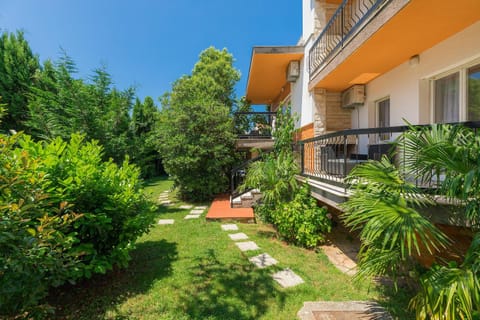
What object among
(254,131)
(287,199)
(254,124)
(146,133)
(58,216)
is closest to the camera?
(58,216)

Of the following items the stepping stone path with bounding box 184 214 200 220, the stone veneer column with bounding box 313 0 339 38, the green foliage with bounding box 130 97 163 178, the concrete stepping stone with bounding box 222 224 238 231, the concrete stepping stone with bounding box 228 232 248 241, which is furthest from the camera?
the green foliage with bounding box 130 97 163 178

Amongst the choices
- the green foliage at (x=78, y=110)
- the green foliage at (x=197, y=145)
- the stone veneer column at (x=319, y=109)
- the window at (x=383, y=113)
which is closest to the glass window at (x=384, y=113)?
the window at (x=383, y=113)

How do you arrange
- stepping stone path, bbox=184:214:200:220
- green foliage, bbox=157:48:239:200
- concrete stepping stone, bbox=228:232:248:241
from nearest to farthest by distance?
concrete stepping stone, bbox=228:232:248:241 < stepping stone path, bbox=184:214:200:220 < green foliage, bbox=157:48:239:200

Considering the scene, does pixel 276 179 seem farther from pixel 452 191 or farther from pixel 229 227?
pixel 452 191

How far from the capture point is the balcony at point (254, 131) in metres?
9.78

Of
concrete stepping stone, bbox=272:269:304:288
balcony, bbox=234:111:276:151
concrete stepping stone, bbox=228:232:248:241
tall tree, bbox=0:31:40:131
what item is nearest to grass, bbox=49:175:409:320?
concrete stepping stone, bbox=272:269:304:288

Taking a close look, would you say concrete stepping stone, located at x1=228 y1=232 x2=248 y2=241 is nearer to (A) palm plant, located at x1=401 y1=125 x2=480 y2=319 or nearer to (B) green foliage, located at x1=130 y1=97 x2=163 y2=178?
(A) palm plant, located at x1=401 y1=125 x2=480 y2=319

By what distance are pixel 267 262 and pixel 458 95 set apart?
469cm

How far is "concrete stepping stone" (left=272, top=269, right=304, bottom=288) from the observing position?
338 cm

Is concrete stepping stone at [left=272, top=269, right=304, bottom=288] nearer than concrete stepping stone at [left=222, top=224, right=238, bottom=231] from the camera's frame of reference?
Yes

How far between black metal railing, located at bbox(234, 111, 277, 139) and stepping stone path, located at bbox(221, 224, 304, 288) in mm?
5776

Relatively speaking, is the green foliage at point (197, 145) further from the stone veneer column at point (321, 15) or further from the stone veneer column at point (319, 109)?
the stone veneer column at point (321, 15)

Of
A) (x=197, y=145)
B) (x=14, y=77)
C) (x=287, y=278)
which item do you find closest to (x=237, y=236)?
(x=287, y=278)

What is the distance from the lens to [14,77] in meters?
10.7
